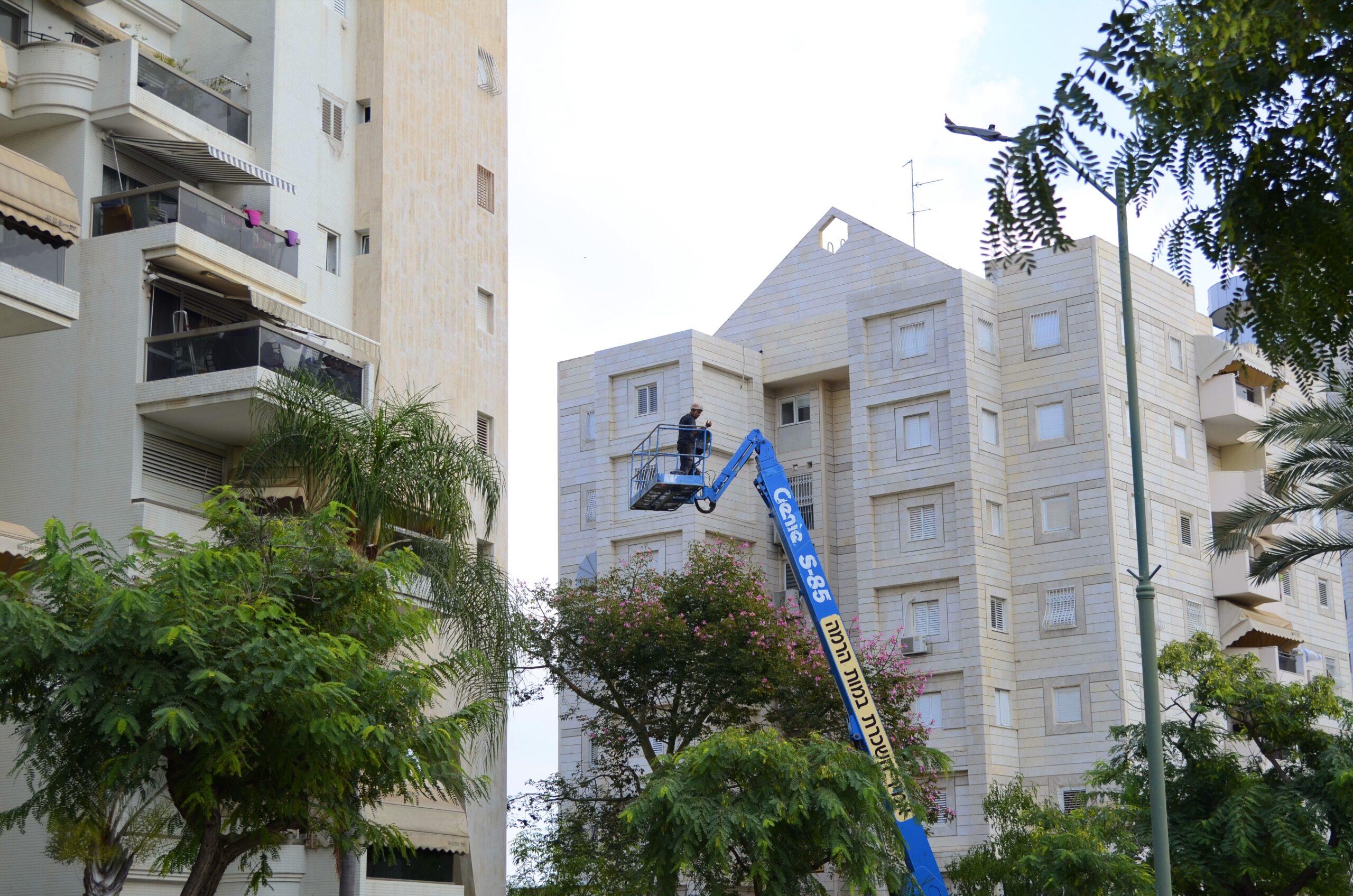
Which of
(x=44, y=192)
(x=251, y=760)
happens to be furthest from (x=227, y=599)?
(x=44, y=192)

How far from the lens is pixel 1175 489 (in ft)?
179

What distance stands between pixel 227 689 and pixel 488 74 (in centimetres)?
2590

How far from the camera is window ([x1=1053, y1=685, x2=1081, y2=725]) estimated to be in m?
51.1

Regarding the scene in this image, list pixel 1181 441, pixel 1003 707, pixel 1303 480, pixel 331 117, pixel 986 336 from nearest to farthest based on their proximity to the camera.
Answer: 1. pixel 1303 480
2. pixel 331 117
3. pixel 1003 707
4. pixel 986 336
5. pixel 1181 441

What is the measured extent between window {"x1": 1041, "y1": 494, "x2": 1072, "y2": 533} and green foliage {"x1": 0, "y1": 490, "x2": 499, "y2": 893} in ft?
116

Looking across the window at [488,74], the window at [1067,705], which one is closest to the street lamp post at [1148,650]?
the window at [488,74]

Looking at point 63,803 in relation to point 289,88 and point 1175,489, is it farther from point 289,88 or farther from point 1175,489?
point 1175,489

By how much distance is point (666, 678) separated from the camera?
4231cm

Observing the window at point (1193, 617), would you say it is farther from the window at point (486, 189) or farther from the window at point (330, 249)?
the window at point (330, 249)

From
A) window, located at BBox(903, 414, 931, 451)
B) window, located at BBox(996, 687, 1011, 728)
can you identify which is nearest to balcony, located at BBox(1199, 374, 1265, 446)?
window, located at BBox(903, 414, 931, 451)

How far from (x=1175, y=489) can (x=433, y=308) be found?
27.8m

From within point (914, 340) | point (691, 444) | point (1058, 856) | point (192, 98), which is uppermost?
point (914, 340)

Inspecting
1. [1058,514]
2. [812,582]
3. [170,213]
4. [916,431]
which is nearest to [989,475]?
[1058,514]

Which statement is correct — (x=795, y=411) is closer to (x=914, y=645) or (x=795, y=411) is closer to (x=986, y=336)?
(x=986, y=336)
